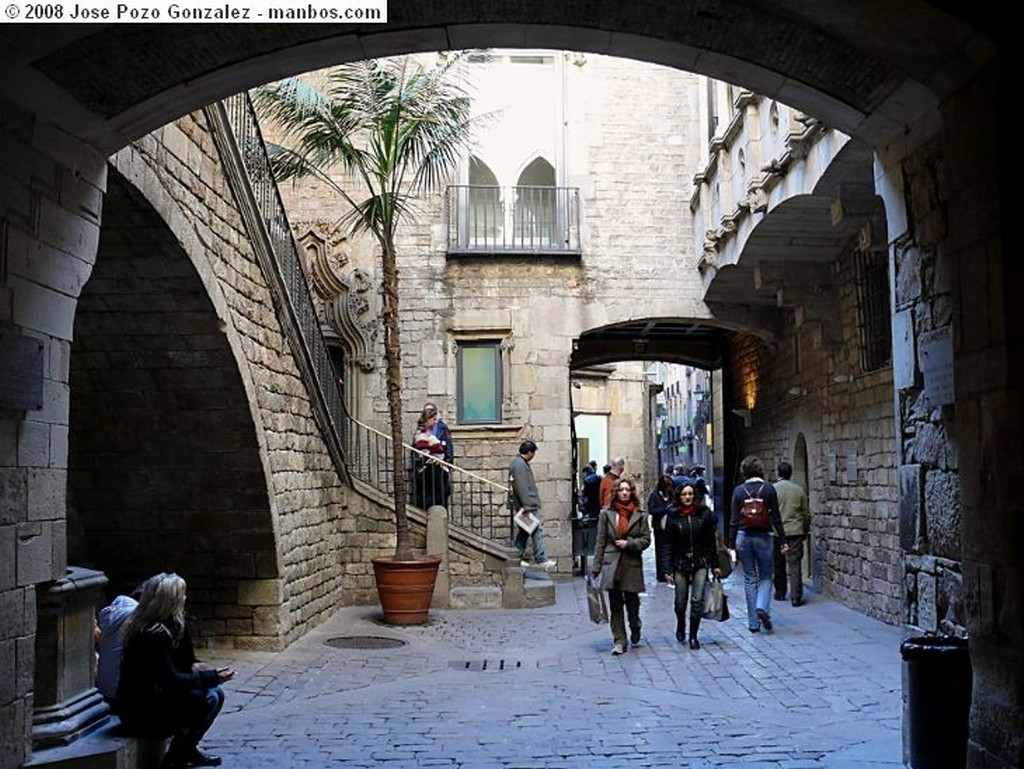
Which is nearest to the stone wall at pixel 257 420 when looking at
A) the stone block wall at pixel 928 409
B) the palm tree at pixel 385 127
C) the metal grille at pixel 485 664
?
the palm tree at pixel 385 127

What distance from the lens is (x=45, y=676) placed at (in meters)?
5.25

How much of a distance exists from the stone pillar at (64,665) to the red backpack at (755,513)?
6639 mm

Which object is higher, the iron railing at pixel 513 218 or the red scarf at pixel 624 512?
the iron railing at pixel 513 218

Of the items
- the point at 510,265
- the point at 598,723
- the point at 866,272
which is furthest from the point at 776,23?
the point at 510,265

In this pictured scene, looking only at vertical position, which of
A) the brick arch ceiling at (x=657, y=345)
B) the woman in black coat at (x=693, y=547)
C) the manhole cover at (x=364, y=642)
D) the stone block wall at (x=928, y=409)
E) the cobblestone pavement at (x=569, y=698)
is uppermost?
the brick arch ceiling at (x=657, y=345)

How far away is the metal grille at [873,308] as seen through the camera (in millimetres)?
11102

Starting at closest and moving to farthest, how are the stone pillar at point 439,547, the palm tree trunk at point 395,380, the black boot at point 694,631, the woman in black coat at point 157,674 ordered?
the woman in black coat at point 157,674 → the black boot at point 694,631 → the palm tree trunk at point 395,380 → the stone pillar at point 439,547

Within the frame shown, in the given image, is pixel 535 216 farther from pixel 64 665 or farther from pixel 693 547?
pixel 64 665

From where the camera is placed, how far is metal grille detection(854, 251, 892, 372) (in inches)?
437

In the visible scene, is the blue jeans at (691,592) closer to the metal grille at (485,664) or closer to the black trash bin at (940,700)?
the metal grille at (485,664)

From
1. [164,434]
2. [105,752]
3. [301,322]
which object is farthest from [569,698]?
[301,322]

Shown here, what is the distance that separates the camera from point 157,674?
17.7 feet

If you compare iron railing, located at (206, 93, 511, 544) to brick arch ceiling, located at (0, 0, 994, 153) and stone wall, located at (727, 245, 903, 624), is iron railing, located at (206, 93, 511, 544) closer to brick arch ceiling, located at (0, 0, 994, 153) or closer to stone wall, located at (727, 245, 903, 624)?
brick arch ceiling, located at (0, 0, 994, 153)

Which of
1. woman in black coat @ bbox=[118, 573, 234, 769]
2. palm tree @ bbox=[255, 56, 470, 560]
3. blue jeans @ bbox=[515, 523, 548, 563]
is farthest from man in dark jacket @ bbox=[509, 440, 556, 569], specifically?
woman in black coat @ bbox=[118, 573, 234, 769]
